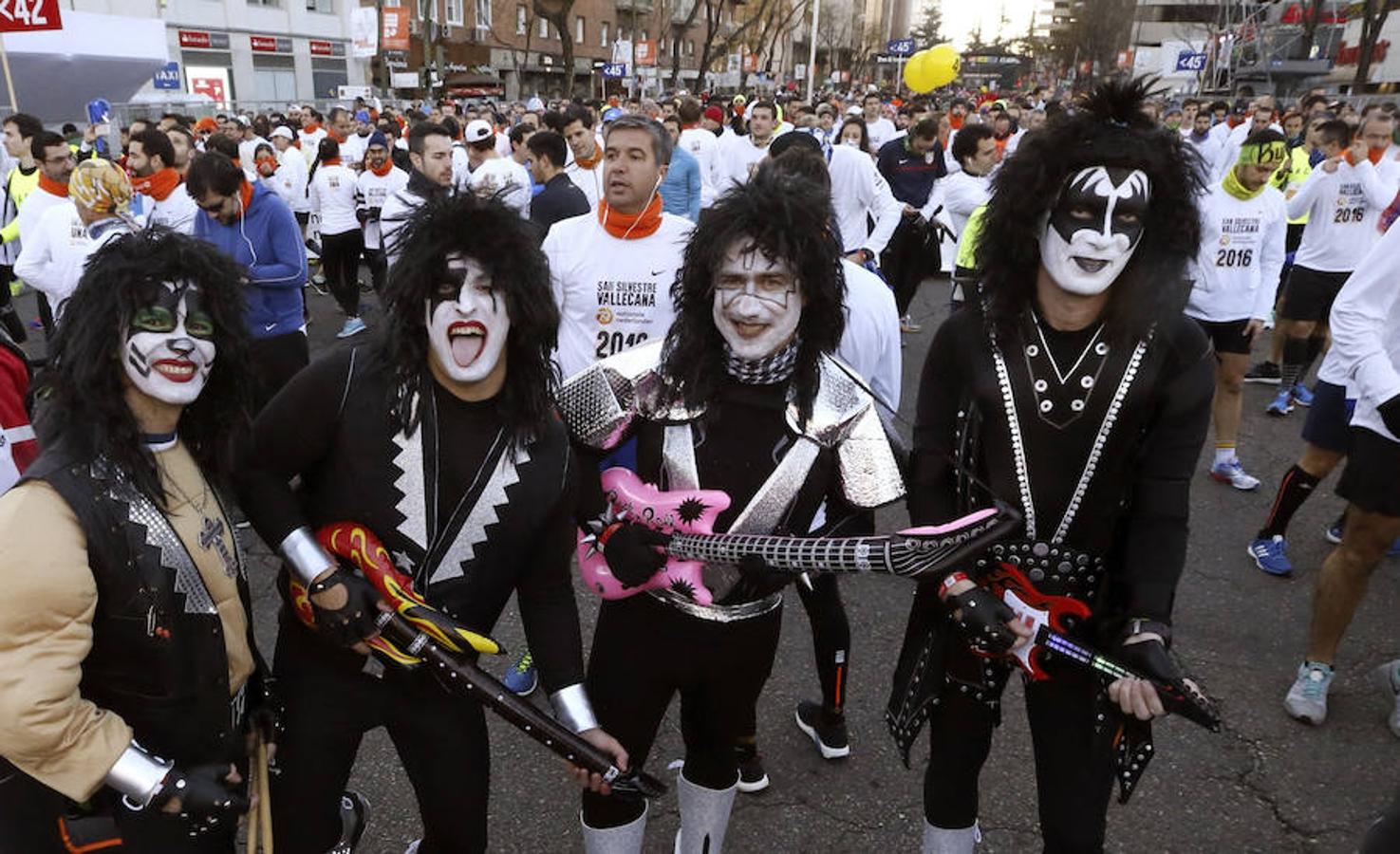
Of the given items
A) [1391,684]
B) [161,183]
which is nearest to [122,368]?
[1391,684]

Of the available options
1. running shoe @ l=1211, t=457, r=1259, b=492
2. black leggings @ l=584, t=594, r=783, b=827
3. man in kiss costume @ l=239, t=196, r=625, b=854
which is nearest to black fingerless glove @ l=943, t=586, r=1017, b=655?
black leggings @ l=584, t=594, r=783, b=827

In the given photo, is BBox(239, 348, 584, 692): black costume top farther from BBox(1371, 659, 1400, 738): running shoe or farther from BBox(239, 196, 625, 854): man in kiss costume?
BBox(1371, 659, 1400, 738): running shoe

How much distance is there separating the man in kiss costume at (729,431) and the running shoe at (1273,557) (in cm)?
336

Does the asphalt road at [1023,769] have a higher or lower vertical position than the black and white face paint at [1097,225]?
lower

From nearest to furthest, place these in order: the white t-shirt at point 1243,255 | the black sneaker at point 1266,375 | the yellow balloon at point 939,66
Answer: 1. the white t-shirt at point 1243,255
2. the black sneaker at point 1266,375
3. the yellow balloon at point 939,66

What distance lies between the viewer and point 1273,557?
4.65 metres

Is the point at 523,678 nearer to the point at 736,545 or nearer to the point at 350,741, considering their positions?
the point at 350,741

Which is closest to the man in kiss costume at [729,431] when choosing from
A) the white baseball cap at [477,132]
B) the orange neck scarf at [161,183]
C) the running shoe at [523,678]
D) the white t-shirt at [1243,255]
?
the running shoe at [523,678]

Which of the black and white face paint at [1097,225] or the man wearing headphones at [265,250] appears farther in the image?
the man wearing headphones at [265,250]

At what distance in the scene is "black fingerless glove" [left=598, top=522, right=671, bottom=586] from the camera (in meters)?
2.19

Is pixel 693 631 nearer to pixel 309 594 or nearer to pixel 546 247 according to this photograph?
pixel 309 594

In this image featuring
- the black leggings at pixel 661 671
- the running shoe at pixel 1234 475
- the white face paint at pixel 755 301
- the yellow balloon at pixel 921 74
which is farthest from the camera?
the yellow balloon at pixel 921 74

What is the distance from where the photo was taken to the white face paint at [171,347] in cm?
181

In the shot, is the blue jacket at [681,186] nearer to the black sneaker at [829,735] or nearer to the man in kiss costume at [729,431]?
the black sneaker at [829,735]
